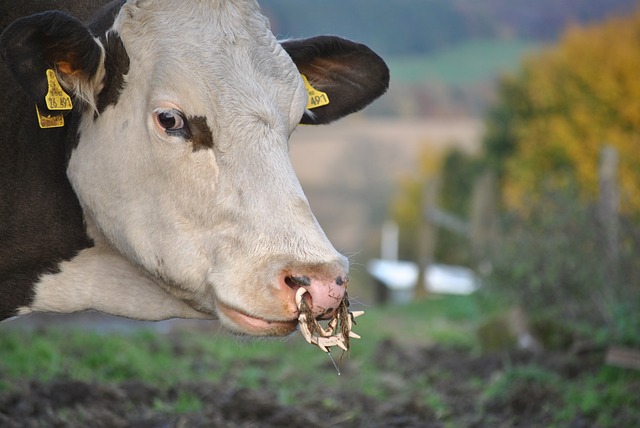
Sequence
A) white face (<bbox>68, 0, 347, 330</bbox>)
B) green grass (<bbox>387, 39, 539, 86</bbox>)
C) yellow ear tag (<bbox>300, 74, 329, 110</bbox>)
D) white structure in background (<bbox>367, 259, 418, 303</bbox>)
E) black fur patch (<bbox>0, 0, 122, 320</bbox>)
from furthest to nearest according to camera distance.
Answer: green grass (<bbox>387, 39, 539, 86</bbox>), white structure in background (<bbox>367, 259, 418, 303</bbox>), yellow ear tag (<bbox>300, 74, 329, 110</bbox>), black fur patch (<bbox>0, 0, 122, 320</bbox>), white face (<bbox>68, 0, 347, 330</bbox>)

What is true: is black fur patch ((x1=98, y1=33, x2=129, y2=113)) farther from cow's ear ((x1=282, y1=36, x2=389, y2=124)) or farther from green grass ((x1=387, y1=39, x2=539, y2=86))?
green grass ((x1=387, y1=39, x2=539, y2=86))

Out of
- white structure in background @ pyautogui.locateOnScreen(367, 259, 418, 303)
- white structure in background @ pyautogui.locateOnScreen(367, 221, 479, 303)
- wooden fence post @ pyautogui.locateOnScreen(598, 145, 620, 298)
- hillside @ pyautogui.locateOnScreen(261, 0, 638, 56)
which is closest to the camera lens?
wooden fence post @ pyautogui.locateOnScreen(598, 145, 620, 298)

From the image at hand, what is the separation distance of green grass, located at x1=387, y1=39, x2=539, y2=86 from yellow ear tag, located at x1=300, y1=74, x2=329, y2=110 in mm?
46449

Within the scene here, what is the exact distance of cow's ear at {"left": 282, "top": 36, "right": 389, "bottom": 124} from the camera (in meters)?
3.77

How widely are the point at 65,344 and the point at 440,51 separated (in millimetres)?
50821

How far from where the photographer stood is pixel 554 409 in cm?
514

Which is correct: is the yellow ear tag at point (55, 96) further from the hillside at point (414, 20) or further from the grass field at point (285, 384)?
the hillside at point (414, 20)

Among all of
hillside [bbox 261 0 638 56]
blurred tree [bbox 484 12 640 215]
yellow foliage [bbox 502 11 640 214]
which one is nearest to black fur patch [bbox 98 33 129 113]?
blurred tree [bbox 484 12 640 215]

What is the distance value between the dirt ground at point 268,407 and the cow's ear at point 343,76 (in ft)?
4.76

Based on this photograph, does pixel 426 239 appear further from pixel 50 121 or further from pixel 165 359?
pixel 50 121

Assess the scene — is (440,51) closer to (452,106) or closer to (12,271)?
(452,106)

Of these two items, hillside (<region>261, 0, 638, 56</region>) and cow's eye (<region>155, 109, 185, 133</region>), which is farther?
hillside (<region>261, 0, 638, 56</region>)

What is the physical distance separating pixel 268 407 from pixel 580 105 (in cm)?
1543

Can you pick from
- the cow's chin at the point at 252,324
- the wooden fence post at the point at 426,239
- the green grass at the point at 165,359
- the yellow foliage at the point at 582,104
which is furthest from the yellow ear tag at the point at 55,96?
the yellow foliage at the point at 582,104
